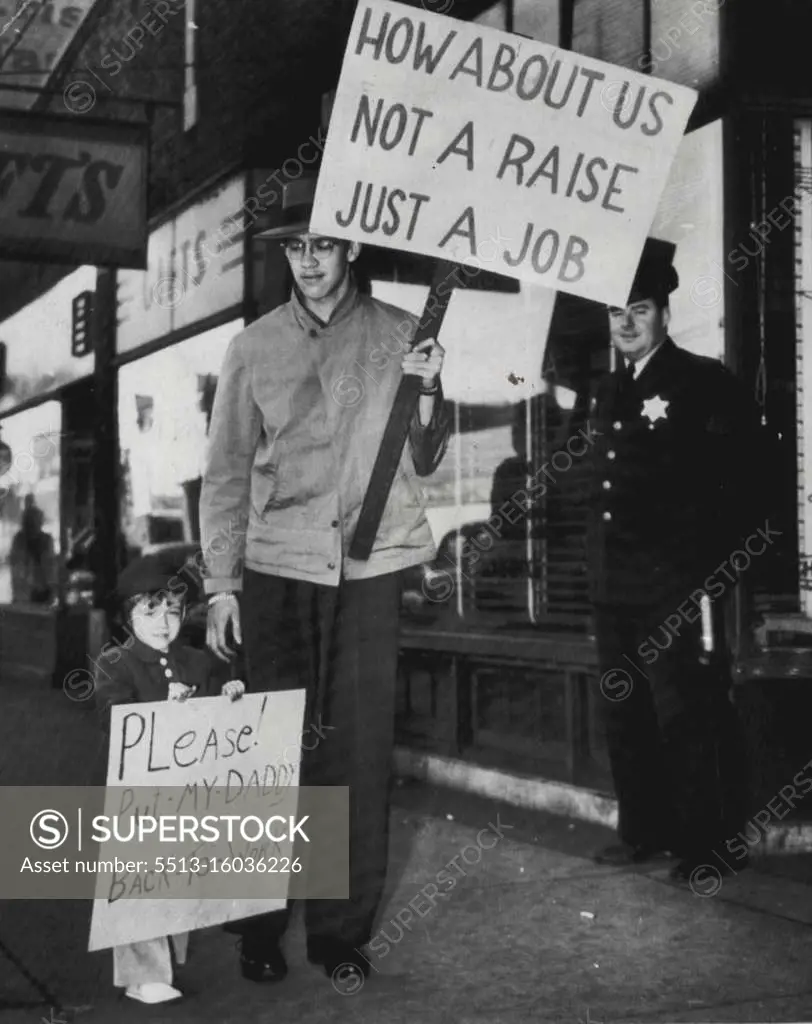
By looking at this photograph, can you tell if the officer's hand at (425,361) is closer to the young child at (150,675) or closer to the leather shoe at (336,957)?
the young child at (150,675)

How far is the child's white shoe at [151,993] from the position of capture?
4.07 meters

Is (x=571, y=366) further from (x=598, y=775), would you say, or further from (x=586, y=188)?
(x=598, y=775)

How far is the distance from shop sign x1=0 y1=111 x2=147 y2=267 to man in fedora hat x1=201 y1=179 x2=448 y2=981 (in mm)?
438

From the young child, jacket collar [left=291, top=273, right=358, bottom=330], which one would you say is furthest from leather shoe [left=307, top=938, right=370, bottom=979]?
jacket collar [left=291, top=273, right=358, bottom=330]

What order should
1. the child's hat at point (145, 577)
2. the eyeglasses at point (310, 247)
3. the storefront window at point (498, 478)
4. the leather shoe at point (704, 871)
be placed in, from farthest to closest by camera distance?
the leather shoe at point (704, 871)
the storefront window at point (498, 478)
the eyeglasses at point (310, 247)
the child's hat at point (145, 577)

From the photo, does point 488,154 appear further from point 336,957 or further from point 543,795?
point 336,957

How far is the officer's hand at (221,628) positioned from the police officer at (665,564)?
1.30 meters

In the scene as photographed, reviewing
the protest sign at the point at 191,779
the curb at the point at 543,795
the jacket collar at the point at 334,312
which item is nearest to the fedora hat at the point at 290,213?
the jacket collar at the point at 334,312

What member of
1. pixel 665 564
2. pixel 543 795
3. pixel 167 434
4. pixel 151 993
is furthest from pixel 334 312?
pixel 151 993

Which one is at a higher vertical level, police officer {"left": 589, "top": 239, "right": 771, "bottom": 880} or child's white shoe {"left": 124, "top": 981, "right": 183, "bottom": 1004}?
police officer {"left": 589, "top": 239, "right": 771, "bottom": 880}

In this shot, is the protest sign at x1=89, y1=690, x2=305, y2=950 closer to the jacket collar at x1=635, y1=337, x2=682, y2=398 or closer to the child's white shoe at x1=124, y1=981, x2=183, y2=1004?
the child's white shoe at x1=124, y1=981, x2=183, y2=1004

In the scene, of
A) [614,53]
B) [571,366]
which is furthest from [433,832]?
[614,53]

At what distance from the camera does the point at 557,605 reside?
194 inches

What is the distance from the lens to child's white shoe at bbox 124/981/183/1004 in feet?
13.4
